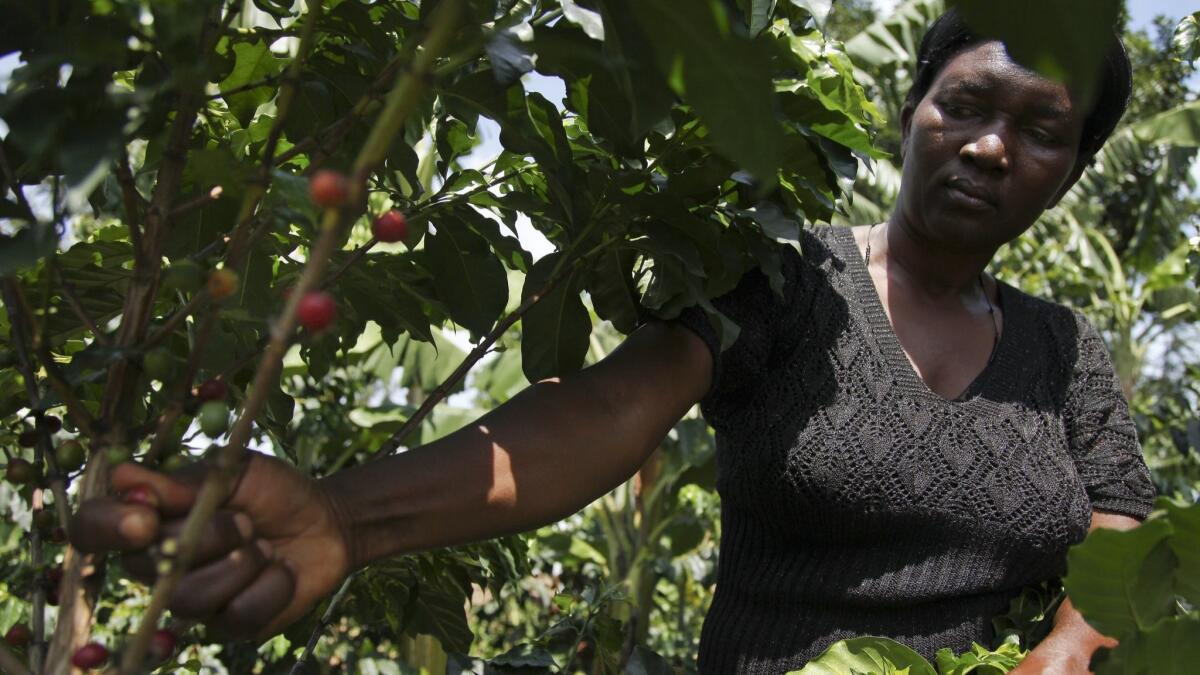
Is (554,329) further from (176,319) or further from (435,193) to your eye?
(176,319)

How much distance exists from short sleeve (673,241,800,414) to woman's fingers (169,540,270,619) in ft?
2.55

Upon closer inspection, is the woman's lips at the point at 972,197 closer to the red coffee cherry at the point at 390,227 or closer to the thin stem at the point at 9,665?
the red coffee cherry at the point at 390,227

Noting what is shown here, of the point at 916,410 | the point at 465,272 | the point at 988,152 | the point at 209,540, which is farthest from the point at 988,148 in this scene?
the point at 209,540

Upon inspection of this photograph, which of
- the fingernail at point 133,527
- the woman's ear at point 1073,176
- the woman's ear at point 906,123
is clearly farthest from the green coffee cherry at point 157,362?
the woman's ear at point 1073,176

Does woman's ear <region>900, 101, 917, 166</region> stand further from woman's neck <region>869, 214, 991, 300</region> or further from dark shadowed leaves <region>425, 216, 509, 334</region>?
dark shadowed leaves <region>425, 216, 509, 334</region>

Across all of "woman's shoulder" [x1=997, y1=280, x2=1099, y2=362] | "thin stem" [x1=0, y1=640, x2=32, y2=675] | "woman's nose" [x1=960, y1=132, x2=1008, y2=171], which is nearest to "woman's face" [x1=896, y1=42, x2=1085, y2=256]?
"woman's nose" [x1=960, y1=132, x2=1008, y2=171]

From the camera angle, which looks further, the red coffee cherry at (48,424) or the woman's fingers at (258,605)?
the red coffee cherry at (48,424)

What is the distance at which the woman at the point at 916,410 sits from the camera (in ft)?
5.18

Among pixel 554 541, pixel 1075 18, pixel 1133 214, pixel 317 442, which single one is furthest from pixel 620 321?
pixel 1133 214

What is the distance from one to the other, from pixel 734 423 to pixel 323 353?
567 millimetres

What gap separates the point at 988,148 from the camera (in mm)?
1671

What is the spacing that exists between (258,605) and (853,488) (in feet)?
3.14

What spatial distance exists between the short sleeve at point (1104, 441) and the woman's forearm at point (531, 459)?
73 centimetres

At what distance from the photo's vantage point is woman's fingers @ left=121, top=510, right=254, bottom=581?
0.78 meters
